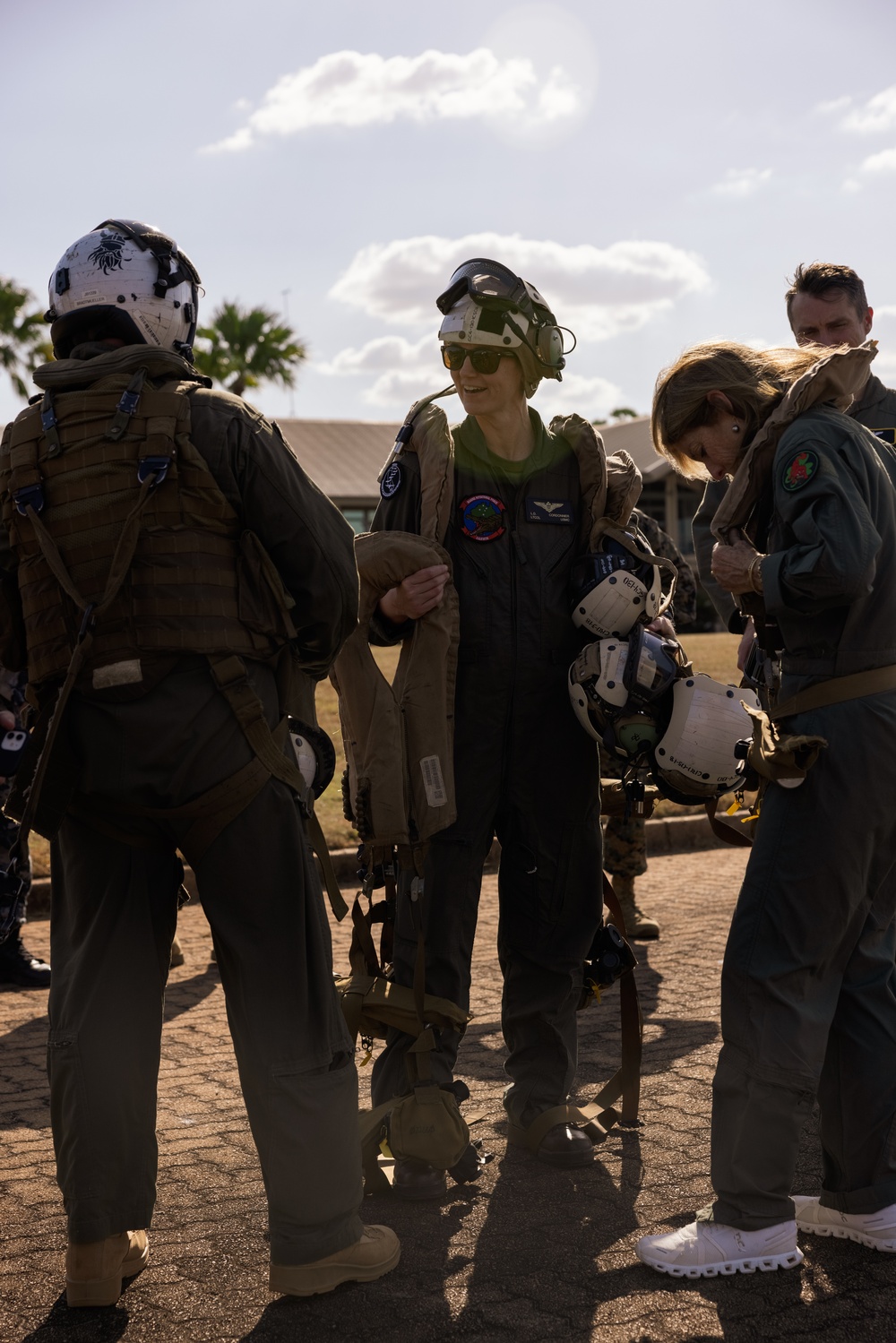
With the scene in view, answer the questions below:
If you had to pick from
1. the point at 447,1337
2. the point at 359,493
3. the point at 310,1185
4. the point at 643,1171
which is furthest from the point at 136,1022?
the point at 359,493

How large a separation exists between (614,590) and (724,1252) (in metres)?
1.77

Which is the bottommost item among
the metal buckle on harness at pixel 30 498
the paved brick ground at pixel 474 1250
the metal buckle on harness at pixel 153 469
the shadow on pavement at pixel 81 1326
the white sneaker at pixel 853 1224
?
the paved brick ground at pixel 474 1250

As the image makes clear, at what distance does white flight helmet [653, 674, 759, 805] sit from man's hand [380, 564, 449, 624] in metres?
0.73

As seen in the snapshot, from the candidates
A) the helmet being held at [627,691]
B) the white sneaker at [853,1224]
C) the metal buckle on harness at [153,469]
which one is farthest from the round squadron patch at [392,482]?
the white sneaker at [853,1224]

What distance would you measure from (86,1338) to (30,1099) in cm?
189

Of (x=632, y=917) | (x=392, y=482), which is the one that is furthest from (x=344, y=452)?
(x=392, y=482)

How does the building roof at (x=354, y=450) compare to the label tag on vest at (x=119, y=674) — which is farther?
the building roof at (x=354, y=450)

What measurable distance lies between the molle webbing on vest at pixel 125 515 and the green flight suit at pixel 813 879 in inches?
51.8

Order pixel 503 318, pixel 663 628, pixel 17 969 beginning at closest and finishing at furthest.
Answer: pixel 503 318
pixel 663 628
pixel 17 969

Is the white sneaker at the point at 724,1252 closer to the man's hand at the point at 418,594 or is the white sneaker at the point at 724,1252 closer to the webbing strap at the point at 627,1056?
the webbing strap at the point at 627,1056

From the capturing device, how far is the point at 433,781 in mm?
3920

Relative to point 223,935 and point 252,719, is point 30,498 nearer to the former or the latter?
point 252,719

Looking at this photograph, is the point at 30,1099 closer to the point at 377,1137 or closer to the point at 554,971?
the point at 377,1137

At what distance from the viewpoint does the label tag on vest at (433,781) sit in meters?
A: 3.91
